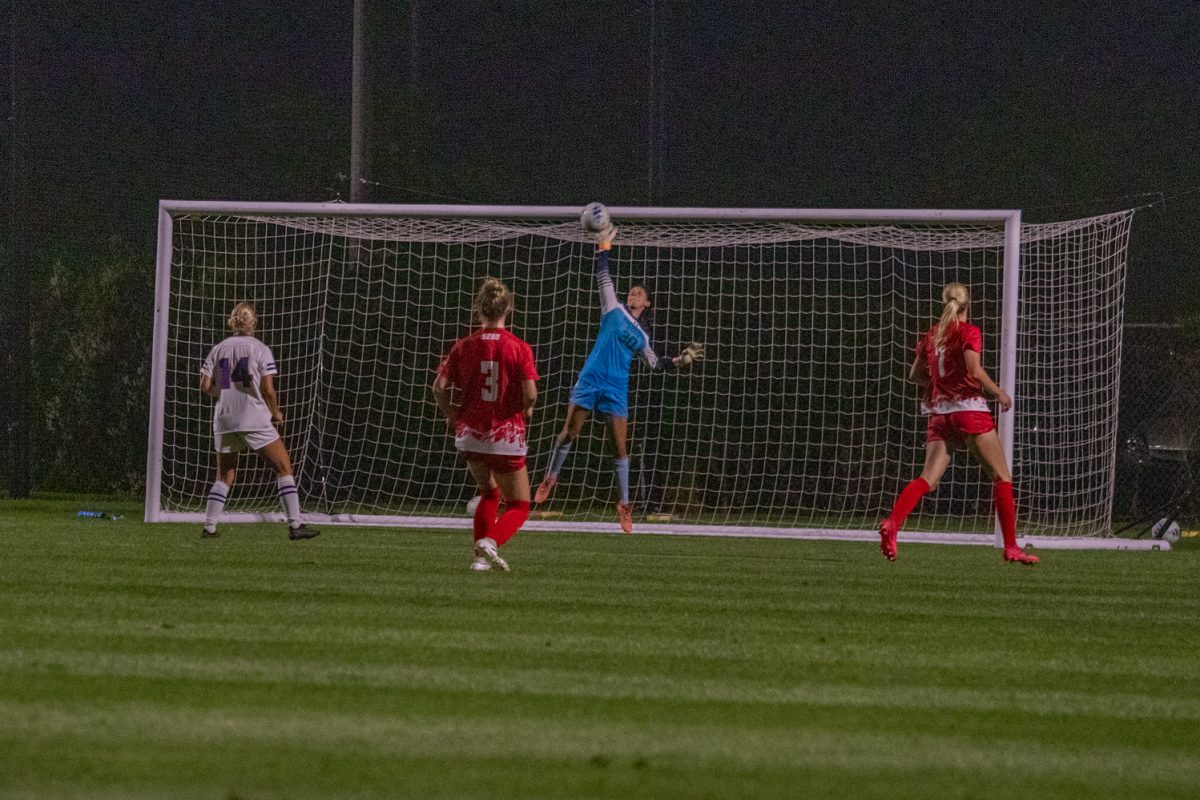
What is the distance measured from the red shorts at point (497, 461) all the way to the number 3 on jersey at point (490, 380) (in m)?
0.32

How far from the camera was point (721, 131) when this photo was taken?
794 inches

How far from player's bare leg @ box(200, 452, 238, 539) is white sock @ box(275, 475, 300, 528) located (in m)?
0.39

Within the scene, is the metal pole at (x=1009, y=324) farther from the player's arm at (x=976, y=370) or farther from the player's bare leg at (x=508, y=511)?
the player's bare leg at (x=508, y=511)

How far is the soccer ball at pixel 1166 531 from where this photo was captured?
15.0 meters

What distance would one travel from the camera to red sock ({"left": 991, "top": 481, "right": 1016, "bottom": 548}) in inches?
462

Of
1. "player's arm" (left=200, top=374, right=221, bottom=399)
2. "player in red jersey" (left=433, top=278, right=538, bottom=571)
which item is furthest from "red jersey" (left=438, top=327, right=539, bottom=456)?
"player's arm" (left=200, top=374, right=221, bottom=399)

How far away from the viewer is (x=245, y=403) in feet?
42.4

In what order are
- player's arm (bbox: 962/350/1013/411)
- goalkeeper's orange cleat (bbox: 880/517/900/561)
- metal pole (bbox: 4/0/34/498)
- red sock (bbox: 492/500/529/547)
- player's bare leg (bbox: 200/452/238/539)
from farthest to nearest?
1. metal pole (bbox: 4/0/34/498)
2. player's bare leg (bbox: 200/452/238/539)
3. goalkeeper's orange cleat (bbox: 880/517/900/561)
4. player's arm (bbox: 962/350/1013/411)
5. red sock (bbox: 492/500/529/547)

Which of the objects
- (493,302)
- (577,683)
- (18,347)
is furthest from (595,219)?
(18,347)

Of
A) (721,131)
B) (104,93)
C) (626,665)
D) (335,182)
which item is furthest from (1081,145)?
(626,665)

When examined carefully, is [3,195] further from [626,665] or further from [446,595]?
[626,665]

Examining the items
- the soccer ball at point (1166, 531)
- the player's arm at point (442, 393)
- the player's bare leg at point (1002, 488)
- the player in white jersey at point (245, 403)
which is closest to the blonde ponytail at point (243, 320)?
the player in white jersey at point (245, 403)

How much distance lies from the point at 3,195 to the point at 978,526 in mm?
10943

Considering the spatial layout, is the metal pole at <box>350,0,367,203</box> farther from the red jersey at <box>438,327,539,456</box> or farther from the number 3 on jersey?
the number 3 on jersey
